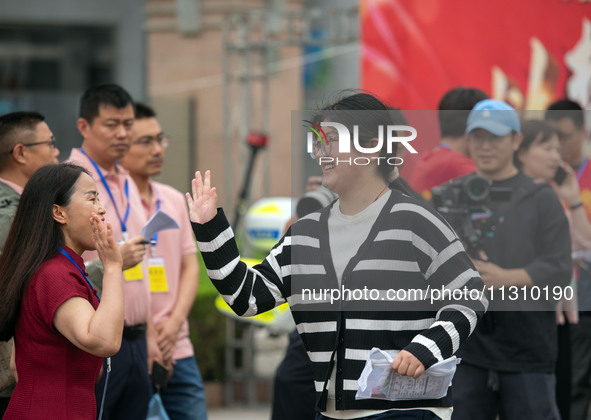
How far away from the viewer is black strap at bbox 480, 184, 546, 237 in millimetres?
4066

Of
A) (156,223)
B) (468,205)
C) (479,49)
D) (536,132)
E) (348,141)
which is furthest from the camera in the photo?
(479,49)

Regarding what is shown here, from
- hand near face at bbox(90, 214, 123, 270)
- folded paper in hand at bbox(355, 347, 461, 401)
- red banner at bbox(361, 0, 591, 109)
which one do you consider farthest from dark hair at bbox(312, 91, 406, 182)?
red banner at bbox(361, 0, 591, 109)

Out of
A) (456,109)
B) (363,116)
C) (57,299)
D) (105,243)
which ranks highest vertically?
(456,109)

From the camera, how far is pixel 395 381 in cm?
309

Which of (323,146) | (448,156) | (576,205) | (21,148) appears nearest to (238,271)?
(323,146)

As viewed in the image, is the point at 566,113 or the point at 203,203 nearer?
the point at 203,203

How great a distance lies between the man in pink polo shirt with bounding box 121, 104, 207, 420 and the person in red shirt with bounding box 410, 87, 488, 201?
4.70 feet

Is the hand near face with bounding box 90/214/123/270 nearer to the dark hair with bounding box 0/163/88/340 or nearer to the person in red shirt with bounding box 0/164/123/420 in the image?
the person in red shirt with bounding box 0/164/123/420

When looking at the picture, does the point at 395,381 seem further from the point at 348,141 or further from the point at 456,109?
the point at 456,109

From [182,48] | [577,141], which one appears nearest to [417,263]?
[577,141]

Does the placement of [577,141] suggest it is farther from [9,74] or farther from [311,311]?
[9,74]

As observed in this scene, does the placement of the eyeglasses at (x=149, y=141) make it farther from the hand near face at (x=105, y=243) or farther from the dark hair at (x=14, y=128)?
the hand near face at (x=105, y=243)

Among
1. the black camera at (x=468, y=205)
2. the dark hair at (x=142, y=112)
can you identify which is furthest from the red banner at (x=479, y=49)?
the black camera at (x=468, y=205)

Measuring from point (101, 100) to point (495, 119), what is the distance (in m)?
1.94
